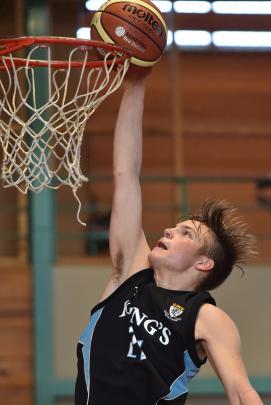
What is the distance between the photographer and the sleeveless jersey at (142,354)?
9.94 ft

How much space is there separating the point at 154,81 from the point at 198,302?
5.81 m

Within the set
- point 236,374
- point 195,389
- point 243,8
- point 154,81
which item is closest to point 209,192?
Answer: point 154,81

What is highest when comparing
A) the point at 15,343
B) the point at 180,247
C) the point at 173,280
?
the point at 180,247

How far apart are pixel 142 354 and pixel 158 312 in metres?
0.16

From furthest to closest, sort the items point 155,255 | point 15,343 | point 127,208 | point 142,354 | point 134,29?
point 15,343
point 134,29
point 127,208
point 155,255
point 142,354

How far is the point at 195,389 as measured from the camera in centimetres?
680

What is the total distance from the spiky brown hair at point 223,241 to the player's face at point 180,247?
3 centimetres

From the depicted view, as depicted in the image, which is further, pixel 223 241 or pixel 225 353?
pixel 223 241

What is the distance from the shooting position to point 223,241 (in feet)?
10.6

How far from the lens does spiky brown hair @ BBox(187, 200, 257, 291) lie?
3.22 metres

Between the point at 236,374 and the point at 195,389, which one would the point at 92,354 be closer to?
the point at 236,374

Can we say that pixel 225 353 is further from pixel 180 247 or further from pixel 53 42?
pixel 53 42

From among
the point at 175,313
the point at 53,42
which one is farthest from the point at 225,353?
the point at 53,42

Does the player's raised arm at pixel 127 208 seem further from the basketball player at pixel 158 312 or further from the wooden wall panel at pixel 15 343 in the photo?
the wooden wall panel at pixel 15 343
